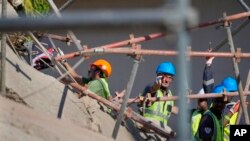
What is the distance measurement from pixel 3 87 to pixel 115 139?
1.24m

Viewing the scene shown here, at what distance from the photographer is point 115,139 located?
6.24 m

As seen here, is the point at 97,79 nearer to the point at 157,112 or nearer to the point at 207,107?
the point at 157,112

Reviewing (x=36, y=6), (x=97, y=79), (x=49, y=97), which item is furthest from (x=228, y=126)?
(x=36, y=6)

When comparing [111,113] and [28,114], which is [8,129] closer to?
[28,114]

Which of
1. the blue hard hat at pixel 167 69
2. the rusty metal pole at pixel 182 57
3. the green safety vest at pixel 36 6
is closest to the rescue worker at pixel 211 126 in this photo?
the blue hard hat at pixel 167 69

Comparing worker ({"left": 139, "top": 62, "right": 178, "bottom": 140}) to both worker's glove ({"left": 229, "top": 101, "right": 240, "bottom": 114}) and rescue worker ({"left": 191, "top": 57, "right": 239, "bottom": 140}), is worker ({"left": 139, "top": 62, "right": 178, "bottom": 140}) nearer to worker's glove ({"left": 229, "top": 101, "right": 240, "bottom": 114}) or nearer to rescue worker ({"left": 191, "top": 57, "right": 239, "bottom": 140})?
rescue worker ({"left": 191, "top": 57, "right": 239, "bottom": 140})

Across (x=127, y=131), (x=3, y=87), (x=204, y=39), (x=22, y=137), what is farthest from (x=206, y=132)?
(x=204, y=39)

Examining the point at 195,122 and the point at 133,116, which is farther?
the point at 195,122

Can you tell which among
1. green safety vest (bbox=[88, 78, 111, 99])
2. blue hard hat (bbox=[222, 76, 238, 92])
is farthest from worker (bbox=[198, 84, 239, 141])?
green safety vest (bbox=[88, 78, 111, 99])

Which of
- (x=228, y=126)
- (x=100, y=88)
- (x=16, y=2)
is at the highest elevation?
(x=16, y=2)

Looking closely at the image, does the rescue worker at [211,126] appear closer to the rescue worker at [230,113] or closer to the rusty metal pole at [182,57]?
the rescue worker at [230,113]

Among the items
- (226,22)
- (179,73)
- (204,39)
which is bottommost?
(179,73)

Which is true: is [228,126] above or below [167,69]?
below

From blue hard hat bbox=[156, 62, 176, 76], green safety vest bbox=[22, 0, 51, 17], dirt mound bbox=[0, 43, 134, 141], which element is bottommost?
dirt mound bbox=[0, 43, 134, 141]
